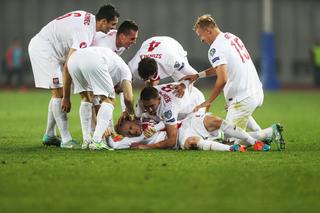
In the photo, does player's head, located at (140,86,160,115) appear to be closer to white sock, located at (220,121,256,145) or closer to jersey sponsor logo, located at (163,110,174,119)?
jersey sponsor logo, located at (163,110,174,119)

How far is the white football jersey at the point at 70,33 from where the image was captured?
11.2 m

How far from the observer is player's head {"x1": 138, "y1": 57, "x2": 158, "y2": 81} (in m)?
10.6

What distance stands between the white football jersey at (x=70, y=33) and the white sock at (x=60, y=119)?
0.62m

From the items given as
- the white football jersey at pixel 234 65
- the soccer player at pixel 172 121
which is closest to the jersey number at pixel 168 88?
the soccer player at pixel 172 121

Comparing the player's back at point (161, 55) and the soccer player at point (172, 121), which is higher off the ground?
the player's back at point (161, 55)

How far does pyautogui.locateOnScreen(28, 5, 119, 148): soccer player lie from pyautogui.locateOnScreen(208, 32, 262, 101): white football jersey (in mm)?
1402

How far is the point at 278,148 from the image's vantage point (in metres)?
10.9

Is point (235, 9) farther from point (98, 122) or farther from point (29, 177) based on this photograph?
point (29, 177)

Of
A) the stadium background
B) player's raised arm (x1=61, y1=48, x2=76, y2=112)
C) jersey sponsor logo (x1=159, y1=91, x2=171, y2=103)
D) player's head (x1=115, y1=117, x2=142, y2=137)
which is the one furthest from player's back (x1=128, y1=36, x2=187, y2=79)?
the stadium background

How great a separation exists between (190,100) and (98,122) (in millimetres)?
1398

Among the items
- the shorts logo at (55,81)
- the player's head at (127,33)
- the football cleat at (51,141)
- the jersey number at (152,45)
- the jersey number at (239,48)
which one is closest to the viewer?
the player's head at (127,33)

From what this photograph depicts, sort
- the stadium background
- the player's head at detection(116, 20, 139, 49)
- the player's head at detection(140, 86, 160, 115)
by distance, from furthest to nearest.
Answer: the stadium background
the player's head at detection(116, 20, 139, 49)
the player's head at detection(140, 86, 160, 115)

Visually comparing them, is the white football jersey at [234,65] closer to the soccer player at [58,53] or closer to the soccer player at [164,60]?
the soccer player at [164,60]

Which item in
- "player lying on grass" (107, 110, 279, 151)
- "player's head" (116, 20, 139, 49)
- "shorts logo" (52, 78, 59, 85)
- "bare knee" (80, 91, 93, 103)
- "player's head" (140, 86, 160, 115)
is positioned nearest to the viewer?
"player's head" (140, 86, 160, 115)
